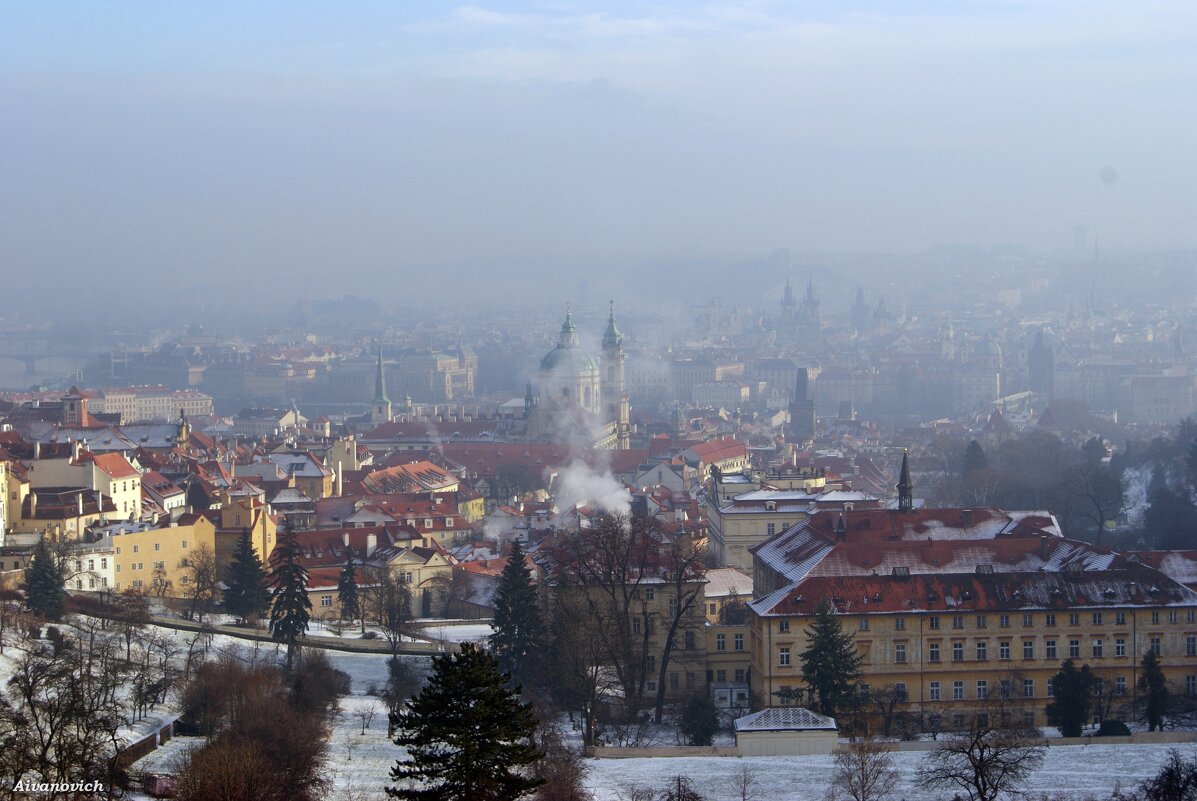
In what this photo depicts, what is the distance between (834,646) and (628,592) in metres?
5.77

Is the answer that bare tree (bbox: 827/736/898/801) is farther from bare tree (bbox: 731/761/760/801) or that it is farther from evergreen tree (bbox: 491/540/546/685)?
evergreen tree (bbox: 491/540/546/685)

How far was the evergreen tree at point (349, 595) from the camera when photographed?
45.5m

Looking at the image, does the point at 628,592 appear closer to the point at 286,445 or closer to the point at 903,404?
the point at 286,445

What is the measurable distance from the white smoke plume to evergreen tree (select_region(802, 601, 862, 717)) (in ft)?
101

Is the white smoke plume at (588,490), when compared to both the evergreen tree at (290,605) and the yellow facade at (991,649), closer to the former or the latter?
the evergreen tree at (290,605)

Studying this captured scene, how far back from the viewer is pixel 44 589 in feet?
129

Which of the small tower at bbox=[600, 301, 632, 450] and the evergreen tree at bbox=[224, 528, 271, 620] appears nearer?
the evergreen tree at bbox=[224, 528, 271, 620]

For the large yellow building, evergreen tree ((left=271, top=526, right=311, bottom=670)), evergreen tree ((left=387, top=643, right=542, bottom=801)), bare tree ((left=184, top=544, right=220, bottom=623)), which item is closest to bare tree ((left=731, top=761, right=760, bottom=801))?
the large yellow building

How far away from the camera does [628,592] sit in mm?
38875

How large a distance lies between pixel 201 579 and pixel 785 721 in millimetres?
17469

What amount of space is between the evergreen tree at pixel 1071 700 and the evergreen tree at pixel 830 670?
3041 mm

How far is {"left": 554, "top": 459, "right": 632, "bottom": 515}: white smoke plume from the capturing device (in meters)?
70.5

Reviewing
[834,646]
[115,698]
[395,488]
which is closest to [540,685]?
[834,646]

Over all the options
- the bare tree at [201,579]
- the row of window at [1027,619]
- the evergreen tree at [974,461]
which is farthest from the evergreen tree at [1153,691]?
the evergreen tree at [974,461]
